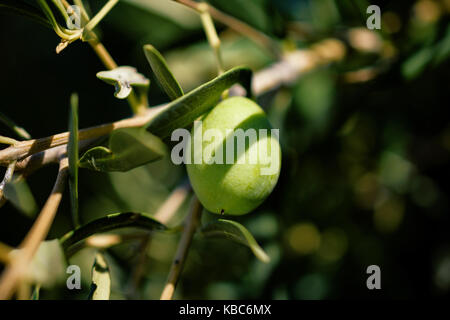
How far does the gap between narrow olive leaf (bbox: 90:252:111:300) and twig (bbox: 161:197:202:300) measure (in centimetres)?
10

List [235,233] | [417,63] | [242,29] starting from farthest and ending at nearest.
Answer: [242,29], [417,63], [235,233]

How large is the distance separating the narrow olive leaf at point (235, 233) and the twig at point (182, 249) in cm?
3

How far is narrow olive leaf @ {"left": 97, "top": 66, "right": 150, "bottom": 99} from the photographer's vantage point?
1.98ft

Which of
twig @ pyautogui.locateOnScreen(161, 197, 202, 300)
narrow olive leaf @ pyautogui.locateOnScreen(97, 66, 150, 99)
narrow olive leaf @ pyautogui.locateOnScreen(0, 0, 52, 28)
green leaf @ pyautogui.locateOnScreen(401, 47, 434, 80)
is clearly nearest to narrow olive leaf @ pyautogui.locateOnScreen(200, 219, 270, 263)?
twig @ pyautogui.locateOnScreen(161, 197, 202, 300)

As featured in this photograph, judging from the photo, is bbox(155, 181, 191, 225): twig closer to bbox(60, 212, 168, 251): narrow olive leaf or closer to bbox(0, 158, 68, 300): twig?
bbox(60, 212, 168, 251): narrow olive leaf

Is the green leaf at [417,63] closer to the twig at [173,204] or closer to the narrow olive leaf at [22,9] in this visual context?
the twig at [173,204]

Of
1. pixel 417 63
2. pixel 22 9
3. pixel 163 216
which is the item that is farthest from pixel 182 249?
pixel 417 63

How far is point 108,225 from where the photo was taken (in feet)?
2.18

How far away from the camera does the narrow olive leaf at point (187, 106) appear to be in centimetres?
54

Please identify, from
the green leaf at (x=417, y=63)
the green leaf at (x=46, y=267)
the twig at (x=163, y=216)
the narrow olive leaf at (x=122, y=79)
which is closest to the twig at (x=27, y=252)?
the green leaf at (x=46, y=267)

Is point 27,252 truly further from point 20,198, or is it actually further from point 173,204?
point 173,204

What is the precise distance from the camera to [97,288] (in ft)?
2.21

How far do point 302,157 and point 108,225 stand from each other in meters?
0.92
